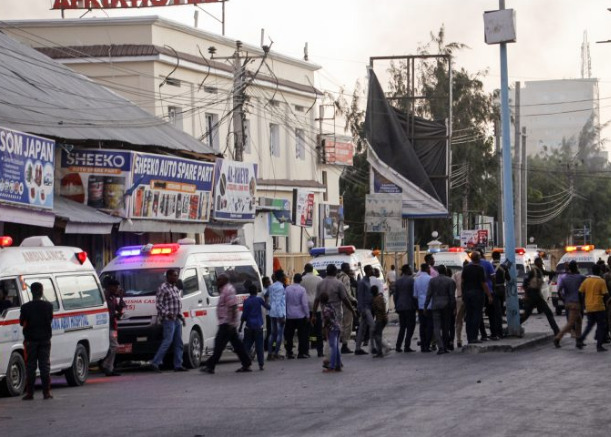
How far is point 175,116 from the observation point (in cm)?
4500

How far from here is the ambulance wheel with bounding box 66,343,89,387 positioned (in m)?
20.8

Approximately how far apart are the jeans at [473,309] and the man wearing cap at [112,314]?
7.01 m

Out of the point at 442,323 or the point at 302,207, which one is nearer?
the point at 442,323

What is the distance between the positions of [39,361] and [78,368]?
267cm

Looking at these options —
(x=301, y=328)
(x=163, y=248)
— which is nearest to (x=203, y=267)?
(x=163, y=248)

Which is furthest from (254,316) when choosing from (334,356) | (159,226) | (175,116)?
(175,116)

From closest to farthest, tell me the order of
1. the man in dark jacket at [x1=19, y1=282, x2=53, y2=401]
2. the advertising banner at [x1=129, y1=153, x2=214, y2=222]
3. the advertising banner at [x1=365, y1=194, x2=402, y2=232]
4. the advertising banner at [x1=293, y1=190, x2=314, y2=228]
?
the man in dark jacket at [x1=19, y1=282, x2=53, y2=401] < the advertising banner at [x1=129, y1=153, x2=214, y2=222] < the advertising banner at [x1=365, y1=194, x2=402, y2=232] < the advertising banner at [x1=293, y1=190, x2=314, y2=228]

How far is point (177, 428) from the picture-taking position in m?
14.0

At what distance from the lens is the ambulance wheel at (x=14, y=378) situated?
18891 mm

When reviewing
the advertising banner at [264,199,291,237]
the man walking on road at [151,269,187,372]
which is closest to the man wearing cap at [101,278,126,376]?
the man walking on road at [151,269,187,372]

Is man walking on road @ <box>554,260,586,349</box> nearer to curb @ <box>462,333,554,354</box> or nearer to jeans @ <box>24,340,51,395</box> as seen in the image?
curb @ <box>462,333,554,354</box>

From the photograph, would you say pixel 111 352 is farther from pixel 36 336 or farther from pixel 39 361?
pixel 36 336

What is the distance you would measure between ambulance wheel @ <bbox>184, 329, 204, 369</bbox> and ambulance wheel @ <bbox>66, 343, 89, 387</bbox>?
318 centimetres

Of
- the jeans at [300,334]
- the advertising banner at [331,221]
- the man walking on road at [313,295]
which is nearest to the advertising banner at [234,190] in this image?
the man walking on road at [313,295]
